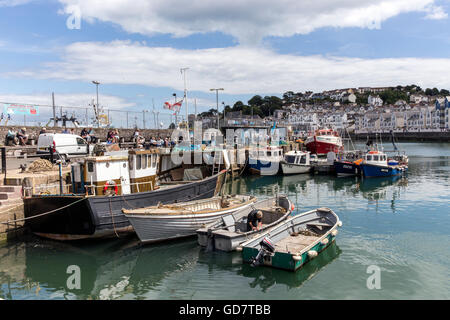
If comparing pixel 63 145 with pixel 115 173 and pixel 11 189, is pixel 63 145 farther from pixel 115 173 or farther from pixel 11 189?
pixel 115 173

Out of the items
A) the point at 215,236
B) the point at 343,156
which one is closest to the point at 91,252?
the point at 215,236

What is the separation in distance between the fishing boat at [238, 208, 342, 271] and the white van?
15.9 meters

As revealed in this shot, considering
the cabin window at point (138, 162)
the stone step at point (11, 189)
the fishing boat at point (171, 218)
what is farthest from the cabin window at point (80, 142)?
the fishing boat at point (171, 218)

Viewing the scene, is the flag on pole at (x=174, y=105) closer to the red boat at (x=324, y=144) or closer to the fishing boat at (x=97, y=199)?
the fishing boat at (x=97, y=199)

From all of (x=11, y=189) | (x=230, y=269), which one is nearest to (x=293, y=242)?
(x=230, y=269)

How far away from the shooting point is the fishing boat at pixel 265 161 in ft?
125

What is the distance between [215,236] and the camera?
1316 centimetres

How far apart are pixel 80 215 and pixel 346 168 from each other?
28.3 m

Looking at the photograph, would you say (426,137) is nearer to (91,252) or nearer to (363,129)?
(363,129)

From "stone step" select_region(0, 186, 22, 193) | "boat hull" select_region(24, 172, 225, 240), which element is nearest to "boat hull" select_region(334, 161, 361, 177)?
"boat hull" select_region(24, 172, 225, 240)

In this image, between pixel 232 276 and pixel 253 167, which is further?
pixel 253 167

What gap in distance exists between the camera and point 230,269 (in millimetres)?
11883
